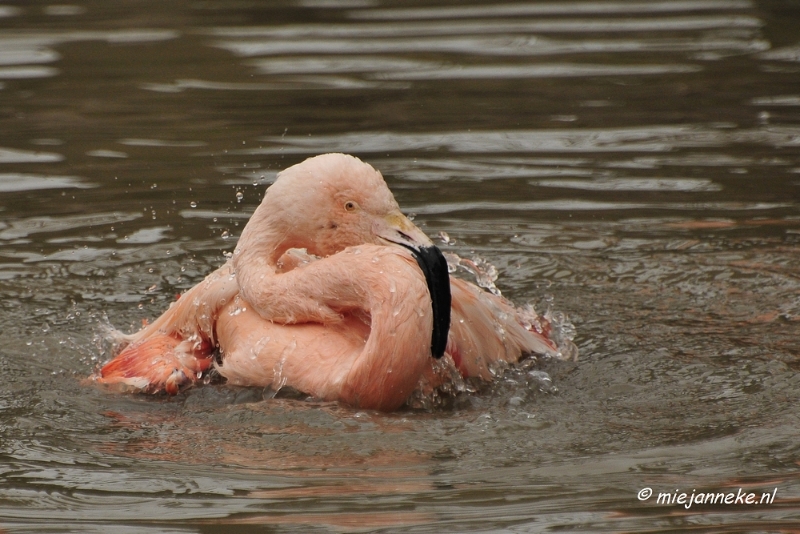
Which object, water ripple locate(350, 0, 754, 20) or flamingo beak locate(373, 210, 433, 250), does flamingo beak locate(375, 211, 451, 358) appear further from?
water ripple locate(350, 0, 754, 20)

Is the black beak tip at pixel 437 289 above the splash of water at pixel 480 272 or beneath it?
above

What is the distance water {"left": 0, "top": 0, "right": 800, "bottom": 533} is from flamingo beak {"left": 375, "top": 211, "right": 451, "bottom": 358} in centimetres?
38

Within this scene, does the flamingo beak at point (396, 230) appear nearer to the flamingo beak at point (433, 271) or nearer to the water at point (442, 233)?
the flamingo beak at point (433, 271)

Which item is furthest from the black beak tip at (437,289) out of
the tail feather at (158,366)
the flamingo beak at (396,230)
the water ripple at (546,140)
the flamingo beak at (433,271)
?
the water ripple at (546,140)

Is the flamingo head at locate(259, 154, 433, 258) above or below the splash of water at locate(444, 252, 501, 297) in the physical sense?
above

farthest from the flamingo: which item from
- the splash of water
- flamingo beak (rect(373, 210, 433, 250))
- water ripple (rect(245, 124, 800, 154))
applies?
water ripple (rect(245, 124, 800, 154))

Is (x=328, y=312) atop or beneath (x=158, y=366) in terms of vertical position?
atop

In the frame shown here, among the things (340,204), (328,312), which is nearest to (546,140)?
(340,204)

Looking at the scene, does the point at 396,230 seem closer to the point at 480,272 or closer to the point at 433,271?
the point at 433,271

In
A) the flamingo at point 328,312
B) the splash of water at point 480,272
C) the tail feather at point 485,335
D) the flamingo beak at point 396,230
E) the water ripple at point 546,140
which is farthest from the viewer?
the water ripple at point 546,140

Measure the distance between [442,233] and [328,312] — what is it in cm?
97

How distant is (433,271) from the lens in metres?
5.39

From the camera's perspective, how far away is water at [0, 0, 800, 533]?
15.2ft

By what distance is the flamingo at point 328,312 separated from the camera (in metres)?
5.38
